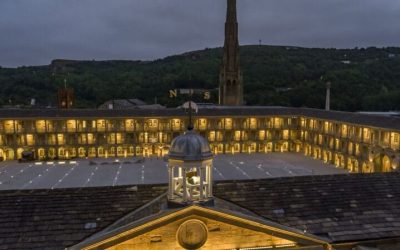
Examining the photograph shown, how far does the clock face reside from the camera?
14.3 m

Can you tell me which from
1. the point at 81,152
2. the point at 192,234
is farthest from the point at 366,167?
the point at 192,234

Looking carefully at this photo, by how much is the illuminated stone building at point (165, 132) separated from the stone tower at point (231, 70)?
20.5 meters

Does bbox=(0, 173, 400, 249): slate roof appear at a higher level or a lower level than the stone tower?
lower

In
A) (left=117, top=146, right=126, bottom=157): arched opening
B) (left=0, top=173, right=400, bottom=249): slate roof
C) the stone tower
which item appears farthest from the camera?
the stone tower

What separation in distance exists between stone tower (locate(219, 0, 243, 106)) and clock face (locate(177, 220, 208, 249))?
83.2 m

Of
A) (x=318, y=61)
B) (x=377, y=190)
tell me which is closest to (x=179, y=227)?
(x=377, y=190)

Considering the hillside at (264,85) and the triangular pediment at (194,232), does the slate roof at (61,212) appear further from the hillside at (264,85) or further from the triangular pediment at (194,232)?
the hillside at (264,85)

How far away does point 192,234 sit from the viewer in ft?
47.4

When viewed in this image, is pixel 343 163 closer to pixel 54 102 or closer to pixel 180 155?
pixel 180 155

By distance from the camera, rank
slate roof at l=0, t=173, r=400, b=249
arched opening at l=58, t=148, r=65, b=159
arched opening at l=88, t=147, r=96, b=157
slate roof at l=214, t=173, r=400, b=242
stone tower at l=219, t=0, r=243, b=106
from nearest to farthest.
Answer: slate roof at l=0, t=173, r=400, b=249 < slate roof at l=214, t=173, r=400, b=242 < arched opening at l=58, t=148, r=65, b=159 < arched opening at l=88, t=147, r=96, b=157 < stone tower at l=219, t=0, r=243, b=106

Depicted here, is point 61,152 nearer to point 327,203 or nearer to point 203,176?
point 327,203

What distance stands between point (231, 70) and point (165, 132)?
31598 mm

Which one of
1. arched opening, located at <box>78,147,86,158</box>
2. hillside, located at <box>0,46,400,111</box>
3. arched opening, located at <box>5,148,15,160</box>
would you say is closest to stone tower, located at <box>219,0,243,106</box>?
hillside, located at <box>0,46,400,111</box>

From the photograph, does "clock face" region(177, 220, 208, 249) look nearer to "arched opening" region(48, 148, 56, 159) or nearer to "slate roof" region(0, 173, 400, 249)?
"slate roof" region(0, 173, 400, 249)
